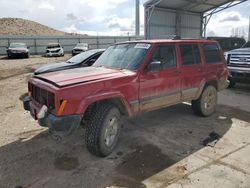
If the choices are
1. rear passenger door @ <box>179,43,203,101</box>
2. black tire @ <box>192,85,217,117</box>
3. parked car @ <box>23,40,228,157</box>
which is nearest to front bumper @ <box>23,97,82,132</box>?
parked car @ <box>23,40,228,157</box>

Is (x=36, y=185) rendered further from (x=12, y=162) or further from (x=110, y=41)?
(x=110, y=41)

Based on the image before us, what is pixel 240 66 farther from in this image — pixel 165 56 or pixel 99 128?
pixel 99 128

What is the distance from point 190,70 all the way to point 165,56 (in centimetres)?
80

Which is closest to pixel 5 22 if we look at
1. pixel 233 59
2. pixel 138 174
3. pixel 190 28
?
pixel 190 28

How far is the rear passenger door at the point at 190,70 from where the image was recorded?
5.59 m

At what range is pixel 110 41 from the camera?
119 ft

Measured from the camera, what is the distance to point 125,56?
16.8 ft

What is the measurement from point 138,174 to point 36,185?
141cm

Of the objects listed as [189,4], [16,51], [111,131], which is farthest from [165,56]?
[16,51]

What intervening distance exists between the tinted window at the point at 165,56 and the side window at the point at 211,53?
49.6 inches

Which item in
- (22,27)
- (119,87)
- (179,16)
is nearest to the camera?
(119,87)

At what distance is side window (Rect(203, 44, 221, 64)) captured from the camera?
6.26m

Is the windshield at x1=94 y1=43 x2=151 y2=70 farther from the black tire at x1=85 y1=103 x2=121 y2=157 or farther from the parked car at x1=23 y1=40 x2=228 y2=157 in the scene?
the black tire at x1=85 y1=103 x2=121 y2=157

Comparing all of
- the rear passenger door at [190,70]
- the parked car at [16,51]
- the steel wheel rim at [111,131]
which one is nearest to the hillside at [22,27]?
the parked car at [16,51]
